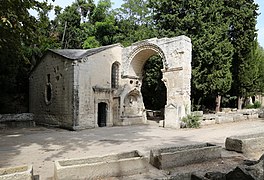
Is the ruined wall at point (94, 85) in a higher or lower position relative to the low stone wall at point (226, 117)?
higher

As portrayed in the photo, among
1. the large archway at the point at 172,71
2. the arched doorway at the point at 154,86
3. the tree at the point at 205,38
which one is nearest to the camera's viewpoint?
the large archway at the point at 172,71

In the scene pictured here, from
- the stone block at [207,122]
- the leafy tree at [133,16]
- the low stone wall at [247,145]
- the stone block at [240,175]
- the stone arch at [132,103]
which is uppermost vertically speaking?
the leafy tree at [133,16]

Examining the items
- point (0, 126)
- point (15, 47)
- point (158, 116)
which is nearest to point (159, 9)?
point (158, 116)

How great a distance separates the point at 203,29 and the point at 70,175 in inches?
687

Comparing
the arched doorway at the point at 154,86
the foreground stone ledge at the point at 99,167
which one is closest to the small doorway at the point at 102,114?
the arched doorway at the point at 154,86

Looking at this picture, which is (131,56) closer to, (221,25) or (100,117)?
(100,117)

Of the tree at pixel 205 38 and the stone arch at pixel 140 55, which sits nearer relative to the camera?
the stone arch at pixel 140 55

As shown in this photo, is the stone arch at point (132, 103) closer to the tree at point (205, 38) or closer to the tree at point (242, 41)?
the tree at point (205, 38)

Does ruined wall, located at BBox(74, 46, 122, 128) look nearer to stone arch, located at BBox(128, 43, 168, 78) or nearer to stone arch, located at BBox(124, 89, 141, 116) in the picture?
stone arch, located at BBox(124, 89, 141, 116)

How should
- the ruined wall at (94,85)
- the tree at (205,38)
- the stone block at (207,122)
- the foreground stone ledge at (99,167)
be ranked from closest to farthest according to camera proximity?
the foreground stone ledge at (99,167)
the ruined wall at (94,85)
the stone block at (207,122)
the tree at (205,38)

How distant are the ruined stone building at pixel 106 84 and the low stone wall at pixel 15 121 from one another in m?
1.69

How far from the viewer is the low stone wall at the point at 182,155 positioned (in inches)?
234

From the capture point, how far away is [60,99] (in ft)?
57.6

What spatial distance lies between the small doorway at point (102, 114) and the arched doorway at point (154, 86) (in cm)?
529
